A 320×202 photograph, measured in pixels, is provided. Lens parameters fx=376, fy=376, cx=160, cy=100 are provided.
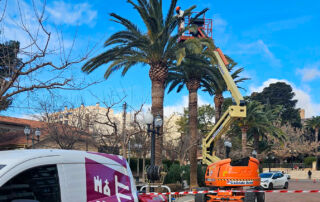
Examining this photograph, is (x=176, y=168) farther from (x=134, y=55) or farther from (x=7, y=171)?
(x=7, y=171)

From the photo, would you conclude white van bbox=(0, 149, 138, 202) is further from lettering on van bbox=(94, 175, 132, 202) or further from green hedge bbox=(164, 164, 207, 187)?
green hedge bbox=(164, 164, 207, 187)

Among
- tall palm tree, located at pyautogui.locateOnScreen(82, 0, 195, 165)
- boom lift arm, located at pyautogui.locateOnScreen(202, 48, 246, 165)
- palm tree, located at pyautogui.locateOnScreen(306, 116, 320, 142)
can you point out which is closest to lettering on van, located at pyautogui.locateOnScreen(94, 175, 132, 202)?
tall palm tree, located at pyautogui.locateOnScreen(82, 0, 195, 165)

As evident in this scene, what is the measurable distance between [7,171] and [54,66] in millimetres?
5337

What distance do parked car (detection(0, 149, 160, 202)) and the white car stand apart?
25.8m

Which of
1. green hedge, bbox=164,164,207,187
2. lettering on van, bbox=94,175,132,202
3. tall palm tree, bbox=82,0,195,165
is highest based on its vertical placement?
tall palm tree, bbox=82,0,195,165

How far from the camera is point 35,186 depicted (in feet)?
12.2

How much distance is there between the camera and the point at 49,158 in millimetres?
3932

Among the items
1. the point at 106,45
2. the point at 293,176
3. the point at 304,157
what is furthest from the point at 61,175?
the point at 304,157

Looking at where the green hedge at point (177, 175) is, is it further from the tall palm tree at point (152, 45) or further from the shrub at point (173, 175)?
the tall palm tree at point (152, 45)

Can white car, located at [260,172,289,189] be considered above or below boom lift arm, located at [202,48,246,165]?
below

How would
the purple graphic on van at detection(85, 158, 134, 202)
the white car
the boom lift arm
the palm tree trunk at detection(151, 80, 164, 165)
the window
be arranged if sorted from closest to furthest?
the window, the purple graphic on van at detection(85, 158, 134, 202), the palm tree trunk at detection(151, 80, 164, 165), the boom lift arm, the white car

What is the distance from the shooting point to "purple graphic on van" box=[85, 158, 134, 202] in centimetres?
438

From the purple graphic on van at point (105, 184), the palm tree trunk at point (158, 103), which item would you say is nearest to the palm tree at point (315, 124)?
the palm tree trunk at point (158, 103)

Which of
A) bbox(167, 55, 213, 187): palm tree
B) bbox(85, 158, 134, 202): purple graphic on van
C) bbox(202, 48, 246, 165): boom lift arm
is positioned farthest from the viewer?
bbox(167, 55, 213, 187): palm tree
